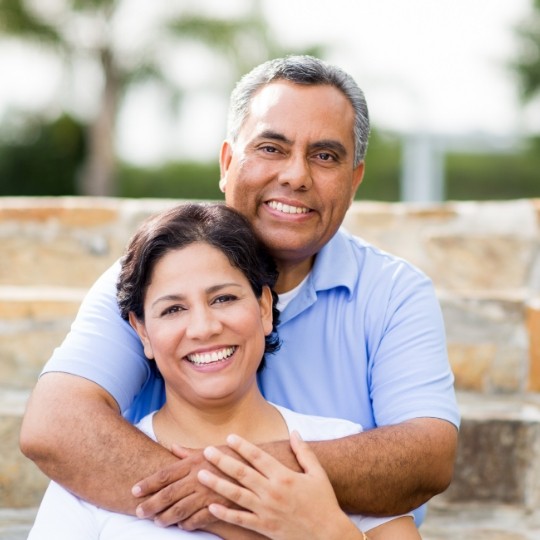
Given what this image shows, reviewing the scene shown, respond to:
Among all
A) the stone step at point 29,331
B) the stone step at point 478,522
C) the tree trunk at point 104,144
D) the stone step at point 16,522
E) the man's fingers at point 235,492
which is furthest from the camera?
the tree trunk at point 104,144

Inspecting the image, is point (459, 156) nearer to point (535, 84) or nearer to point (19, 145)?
point (535, 84)

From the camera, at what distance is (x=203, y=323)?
6.29 feet

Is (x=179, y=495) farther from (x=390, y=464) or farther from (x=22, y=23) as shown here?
(x=22, y=23)

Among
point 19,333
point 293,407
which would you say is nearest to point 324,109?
point 293,407

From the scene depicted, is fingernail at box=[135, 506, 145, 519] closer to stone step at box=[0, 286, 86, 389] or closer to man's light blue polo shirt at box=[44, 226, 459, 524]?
man's light blue polo shirt at box=[44, 226, 459, 524]

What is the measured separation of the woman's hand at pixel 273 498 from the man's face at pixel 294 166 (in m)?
0.66

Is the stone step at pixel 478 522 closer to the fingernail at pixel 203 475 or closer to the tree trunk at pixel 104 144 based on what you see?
the fingernail at pixel 203 475

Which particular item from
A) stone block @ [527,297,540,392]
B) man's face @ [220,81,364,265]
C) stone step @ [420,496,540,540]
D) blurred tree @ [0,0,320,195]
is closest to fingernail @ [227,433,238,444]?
man's face @ [220,81,364,265]

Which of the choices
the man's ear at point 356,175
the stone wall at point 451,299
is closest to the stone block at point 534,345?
the stone wall at point 451,299

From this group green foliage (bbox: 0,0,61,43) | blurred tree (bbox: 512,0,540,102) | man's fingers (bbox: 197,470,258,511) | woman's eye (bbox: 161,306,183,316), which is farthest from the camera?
blurred tree (bbox: 512,0,540,102)

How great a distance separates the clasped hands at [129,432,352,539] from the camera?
6.13 feet

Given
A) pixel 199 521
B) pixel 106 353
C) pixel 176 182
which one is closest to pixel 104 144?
pixel 176 182

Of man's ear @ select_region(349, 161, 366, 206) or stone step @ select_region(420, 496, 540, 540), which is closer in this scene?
man's ear @ select_region(349, 161, 366, 206)

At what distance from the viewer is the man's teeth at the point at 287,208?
236cm
